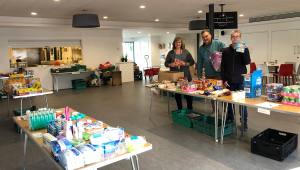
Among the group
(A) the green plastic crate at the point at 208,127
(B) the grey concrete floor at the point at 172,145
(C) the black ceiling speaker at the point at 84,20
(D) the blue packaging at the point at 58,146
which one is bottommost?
(B) the grey concrete floor at the point at 172,145

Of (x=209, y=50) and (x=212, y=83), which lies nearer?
(x=212, y=83)

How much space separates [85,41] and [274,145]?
10.1 meters

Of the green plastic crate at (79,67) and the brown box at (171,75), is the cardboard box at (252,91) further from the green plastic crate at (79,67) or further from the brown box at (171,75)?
the green plastic crate at (79,67)

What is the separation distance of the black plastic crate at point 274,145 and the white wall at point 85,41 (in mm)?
9388

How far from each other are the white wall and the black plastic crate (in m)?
9.39

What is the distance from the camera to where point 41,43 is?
10.7 m

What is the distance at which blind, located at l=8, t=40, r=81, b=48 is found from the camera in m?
10.1

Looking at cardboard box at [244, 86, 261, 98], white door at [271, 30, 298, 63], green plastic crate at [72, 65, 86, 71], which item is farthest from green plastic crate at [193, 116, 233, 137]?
white door at [271, 30, 298, 63]

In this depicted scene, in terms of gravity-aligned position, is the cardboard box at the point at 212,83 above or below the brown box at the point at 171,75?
below

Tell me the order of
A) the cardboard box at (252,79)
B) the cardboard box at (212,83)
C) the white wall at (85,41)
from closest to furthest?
the cardboard box at (252,79) < the cardboard box at (212,83) < the white wall at (85,41)

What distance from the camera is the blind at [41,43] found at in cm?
1010

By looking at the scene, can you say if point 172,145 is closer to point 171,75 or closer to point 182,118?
point 182,118

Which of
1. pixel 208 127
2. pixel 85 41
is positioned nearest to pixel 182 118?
pixel 208 127

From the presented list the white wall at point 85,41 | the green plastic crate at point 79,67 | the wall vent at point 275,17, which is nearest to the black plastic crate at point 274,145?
the green plastic crate at point 79,67
